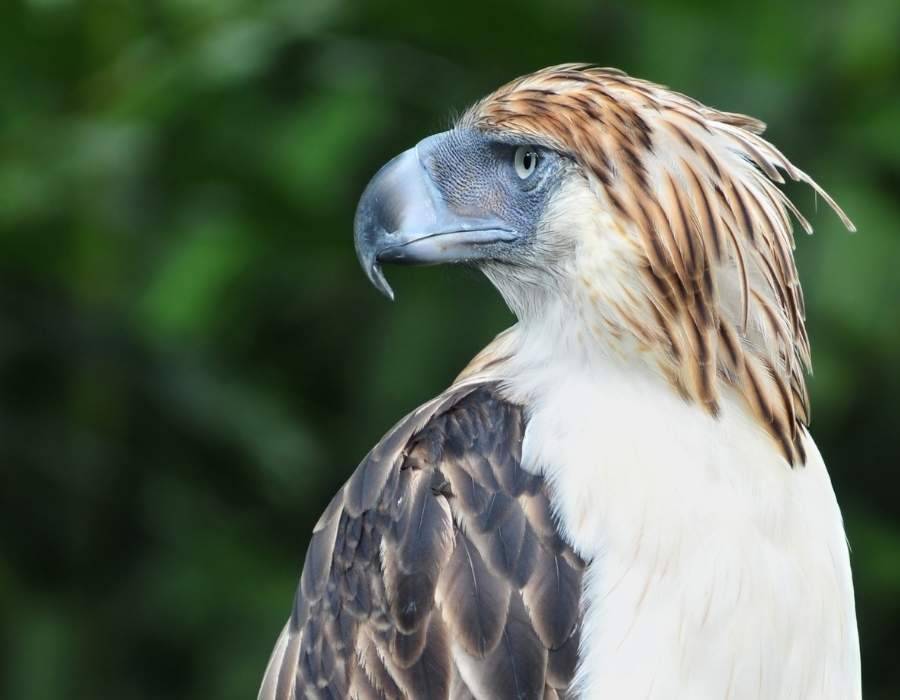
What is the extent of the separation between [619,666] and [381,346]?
223 centimetres

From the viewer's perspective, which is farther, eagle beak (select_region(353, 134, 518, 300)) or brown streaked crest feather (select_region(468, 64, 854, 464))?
eagle beak (select_region(353, 134, 518, 300))

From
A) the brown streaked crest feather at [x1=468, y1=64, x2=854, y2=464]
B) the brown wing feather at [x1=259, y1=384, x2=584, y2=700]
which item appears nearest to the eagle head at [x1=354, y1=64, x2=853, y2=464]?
the brown streaked crest feather at [x1=468, y1=64, x2=854, y2=464]

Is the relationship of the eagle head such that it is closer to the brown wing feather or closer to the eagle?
the eagle

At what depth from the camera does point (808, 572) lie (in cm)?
253

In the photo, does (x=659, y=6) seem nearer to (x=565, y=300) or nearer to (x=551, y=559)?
(x=565, y=300)

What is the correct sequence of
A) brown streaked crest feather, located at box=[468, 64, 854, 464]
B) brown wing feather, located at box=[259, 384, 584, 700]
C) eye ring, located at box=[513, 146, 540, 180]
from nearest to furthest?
brown wing feather, located at box=[259, 384, 584, 700]
brown streaked crest feather, located at box=[468, 64, 854, 464]
eye ring, located at box=[513, 146, 540, 180]

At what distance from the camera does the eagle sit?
7.89 feet

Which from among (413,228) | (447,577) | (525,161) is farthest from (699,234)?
(447,577)

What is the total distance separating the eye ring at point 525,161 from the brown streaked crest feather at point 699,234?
4cm

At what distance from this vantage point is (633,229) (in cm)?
253

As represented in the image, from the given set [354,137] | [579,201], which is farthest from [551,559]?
[354,137]

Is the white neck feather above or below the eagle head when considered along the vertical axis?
below

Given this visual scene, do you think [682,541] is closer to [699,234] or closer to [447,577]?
[447,577]

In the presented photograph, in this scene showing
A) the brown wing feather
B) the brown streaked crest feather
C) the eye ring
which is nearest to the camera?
the brown wing feather
